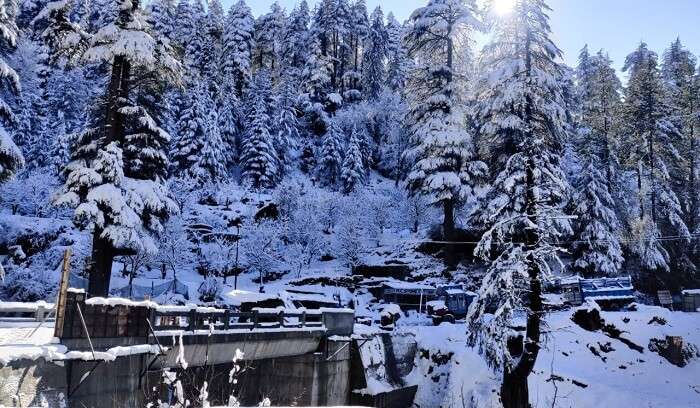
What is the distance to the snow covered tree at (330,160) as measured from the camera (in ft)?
206

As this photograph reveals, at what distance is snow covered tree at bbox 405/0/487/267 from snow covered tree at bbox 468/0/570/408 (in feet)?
29.4

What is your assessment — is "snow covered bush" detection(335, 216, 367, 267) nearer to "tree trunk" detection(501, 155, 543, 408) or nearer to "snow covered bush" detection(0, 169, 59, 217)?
"snow covered bush" detection(0, 169, 59, 217)

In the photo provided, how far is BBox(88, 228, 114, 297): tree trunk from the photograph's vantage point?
18422mm

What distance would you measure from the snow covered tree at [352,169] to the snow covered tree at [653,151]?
28.4m

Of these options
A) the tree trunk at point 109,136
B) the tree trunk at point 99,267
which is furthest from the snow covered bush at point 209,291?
the tree trunk at point 99,267

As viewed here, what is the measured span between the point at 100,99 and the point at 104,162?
3276 millimetres

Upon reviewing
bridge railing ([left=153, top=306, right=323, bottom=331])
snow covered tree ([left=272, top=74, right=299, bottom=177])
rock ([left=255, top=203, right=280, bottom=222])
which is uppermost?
snow covered tree ([left=272, top=74, right=299, bottom=177])

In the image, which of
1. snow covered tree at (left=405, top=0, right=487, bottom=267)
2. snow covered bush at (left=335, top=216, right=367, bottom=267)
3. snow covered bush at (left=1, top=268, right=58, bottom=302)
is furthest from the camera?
snow covered bush at (left=335, top=216, right=367, bottom=267)

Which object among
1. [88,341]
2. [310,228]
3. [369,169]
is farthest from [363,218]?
[88,341]

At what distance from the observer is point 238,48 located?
→ 73438 millimetres

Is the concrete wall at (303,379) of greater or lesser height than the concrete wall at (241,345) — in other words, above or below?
below

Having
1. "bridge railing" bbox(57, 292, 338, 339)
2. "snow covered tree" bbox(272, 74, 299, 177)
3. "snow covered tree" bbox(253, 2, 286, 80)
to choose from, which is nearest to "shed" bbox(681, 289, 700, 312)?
"bridge railing" bbox(57, 292, 338, 339)

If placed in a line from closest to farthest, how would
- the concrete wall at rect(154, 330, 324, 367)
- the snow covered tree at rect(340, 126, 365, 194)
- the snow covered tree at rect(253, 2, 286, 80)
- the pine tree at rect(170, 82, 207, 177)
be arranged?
the concrete wall at rect(154, 330, 324, 367) → the pine tree at rect(170, 82, 207, 177) → the snow covered tree at rect(340, 126, 365, 194) → the snow covered tree at rect(253, 2, 286, 80)

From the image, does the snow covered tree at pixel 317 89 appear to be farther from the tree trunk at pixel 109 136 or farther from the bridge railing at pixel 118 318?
the bridge railing at pixel 118 318
